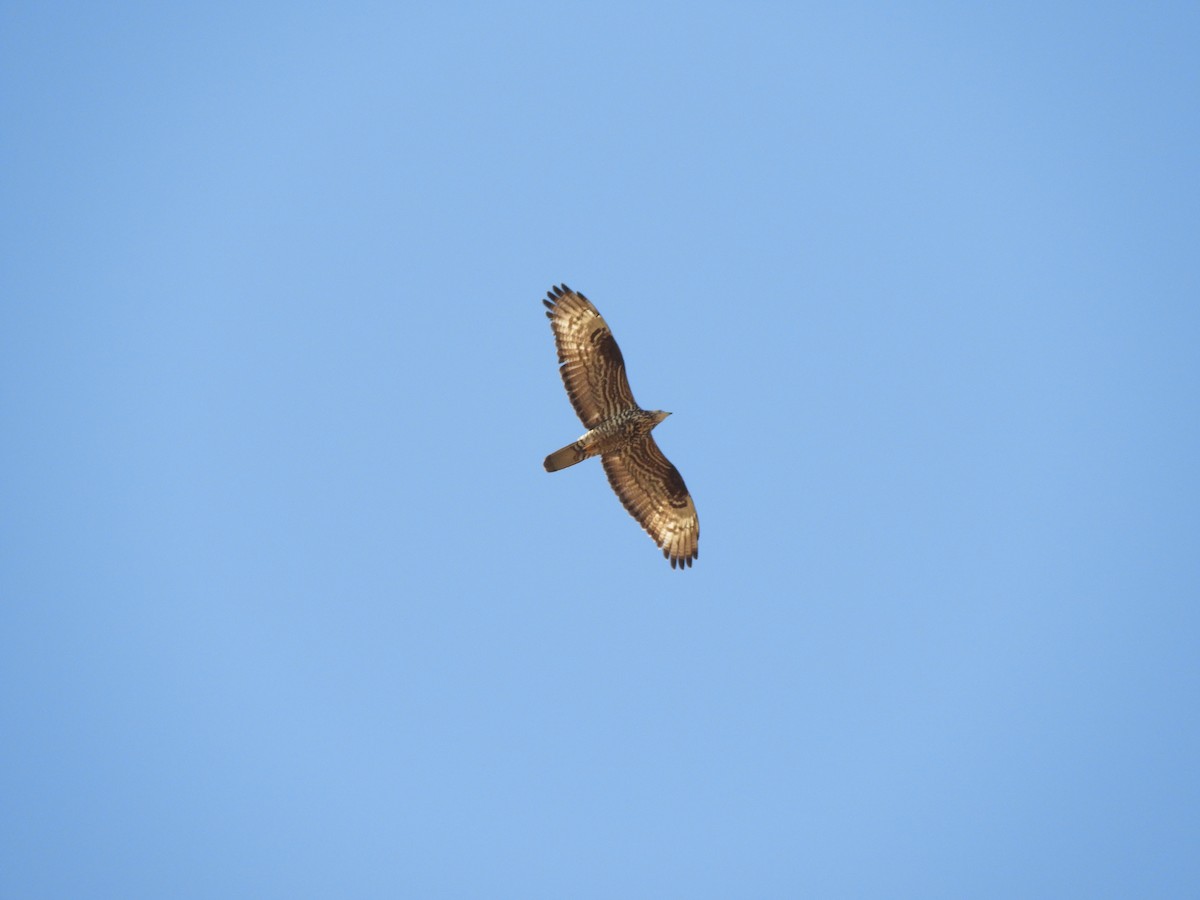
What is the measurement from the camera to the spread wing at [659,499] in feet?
52.0

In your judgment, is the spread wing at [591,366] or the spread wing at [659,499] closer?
the spread wing at [591,366]

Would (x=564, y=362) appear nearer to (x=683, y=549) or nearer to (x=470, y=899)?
(x=683, y=549)

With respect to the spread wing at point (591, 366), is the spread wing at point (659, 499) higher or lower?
lower

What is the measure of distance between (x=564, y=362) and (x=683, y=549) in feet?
12.1

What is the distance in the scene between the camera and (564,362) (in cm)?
1520

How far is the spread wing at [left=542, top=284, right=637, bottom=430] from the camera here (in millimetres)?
14992

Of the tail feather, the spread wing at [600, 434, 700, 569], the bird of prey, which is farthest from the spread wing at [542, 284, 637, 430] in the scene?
the spread wing at [600, 434, 700, 569]

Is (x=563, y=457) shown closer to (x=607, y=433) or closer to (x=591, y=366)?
(x=607, y=433)

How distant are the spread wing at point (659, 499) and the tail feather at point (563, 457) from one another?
895 millimetres

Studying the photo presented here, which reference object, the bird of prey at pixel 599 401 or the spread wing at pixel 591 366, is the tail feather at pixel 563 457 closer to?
the bird of prey at pixel 599 401

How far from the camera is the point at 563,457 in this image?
1488 cm

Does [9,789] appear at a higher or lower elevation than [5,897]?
higher

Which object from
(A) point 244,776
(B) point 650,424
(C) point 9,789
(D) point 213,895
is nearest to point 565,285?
(B) point 650,424

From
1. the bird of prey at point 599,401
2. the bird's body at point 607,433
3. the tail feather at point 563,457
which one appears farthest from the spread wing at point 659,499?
the tail feather at point 563,457
